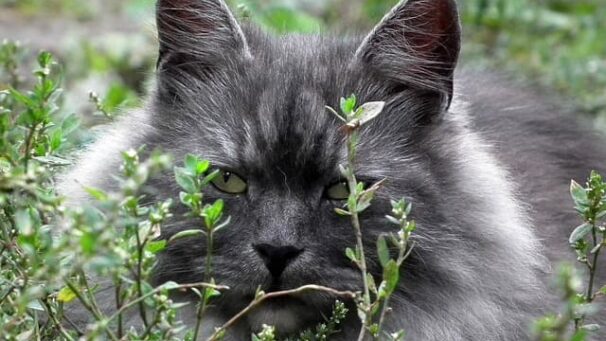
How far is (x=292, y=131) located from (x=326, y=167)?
148 millimetres

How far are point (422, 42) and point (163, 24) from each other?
0.84 metres

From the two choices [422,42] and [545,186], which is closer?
[422,42]

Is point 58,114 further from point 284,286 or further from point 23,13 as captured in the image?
point 23,13

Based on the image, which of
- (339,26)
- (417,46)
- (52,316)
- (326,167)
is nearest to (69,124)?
(52,316)

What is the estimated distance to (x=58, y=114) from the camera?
4.15 m

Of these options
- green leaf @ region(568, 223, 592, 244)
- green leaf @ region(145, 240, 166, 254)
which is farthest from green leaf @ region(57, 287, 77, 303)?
green leaf @ region(568, 223, 592, 244)

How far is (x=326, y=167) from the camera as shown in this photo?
302 centimetres

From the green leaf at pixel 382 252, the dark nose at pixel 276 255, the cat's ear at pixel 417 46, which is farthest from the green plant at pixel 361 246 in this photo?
the cat's ear at pixel 417 46

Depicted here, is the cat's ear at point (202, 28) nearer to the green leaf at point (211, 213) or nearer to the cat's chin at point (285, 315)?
the cat's chin at point (285, 315)

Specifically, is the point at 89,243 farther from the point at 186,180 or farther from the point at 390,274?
the point at 390,274

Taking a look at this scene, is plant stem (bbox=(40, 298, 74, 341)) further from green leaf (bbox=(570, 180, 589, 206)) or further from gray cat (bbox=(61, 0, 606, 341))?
green leaf (bbox=(570, 180, 589, 206))

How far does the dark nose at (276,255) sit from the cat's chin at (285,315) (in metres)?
0.15

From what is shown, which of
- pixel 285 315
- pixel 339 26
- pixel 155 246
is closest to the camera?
pixel 155 246

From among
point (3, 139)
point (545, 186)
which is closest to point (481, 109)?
point (545, 186)
